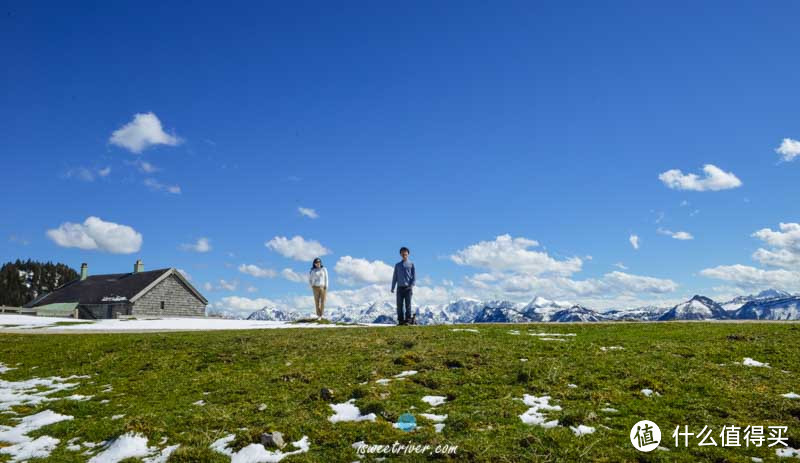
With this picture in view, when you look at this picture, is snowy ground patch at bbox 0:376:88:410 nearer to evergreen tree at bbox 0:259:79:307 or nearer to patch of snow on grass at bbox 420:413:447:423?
patch of snow on grass at bbox 420:413:447:423

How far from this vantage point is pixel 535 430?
806 cm

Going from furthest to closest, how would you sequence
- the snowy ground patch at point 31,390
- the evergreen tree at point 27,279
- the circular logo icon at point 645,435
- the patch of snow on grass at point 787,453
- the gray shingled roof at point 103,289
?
the evergreen tree at point 27,279 < the gray shingled roof at point 103,289 < the snowy ground patch at point 31,390 < the circular logo icon at point 645,435 < the patch of snow on grass at point 787,453

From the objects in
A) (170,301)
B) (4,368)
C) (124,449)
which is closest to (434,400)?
(124,449)

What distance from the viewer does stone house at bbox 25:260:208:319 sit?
56.6 m

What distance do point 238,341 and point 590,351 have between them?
10971 mm

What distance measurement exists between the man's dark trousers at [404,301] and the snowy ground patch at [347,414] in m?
12.2

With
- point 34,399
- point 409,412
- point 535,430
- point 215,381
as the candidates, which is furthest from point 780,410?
point 34,399

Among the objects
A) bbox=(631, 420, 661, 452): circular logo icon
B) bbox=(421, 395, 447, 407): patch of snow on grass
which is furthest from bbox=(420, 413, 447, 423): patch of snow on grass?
bbox=(631, 420, 661, 452): circular logo icon

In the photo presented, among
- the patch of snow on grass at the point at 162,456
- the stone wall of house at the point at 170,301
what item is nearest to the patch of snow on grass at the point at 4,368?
the patch of snow on grass at the point at 162,456

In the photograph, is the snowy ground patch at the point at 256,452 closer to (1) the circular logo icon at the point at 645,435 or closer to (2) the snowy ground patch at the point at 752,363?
(1) the circular logo icon at the point at 645,435

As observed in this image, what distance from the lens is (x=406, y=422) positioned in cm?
873

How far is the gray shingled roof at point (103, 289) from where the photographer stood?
57.8 m

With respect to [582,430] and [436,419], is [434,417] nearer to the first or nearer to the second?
[436,419]

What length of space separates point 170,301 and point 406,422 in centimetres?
5859
